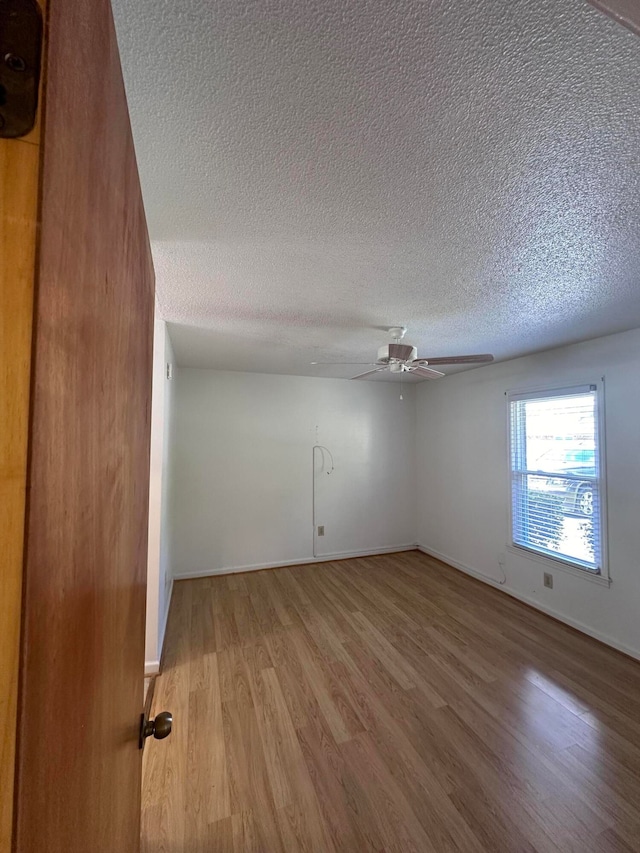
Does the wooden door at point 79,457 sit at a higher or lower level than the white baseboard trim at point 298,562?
higher

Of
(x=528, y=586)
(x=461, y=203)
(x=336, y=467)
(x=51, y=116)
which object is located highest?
(x=461, y=203)

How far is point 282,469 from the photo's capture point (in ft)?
13.1

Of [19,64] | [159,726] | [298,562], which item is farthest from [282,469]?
[19,64]

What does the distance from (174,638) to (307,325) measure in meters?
2.54

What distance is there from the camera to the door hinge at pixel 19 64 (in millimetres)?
209

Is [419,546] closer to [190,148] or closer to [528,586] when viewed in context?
[528,586]

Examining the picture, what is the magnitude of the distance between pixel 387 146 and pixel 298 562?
393 centimetres

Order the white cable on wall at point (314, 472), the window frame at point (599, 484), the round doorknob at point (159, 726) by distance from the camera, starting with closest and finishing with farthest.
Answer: the round doorknob at point (159, 726), the window frame at point (599, 484), the white cable on wall at point (314, 472)

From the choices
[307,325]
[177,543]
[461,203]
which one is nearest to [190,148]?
[461,203]

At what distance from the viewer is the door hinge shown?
209 mm

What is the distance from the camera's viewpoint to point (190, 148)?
0.91 m

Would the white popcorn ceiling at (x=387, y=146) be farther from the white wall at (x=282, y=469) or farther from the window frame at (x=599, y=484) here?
the white wall at (x=282, y=469)

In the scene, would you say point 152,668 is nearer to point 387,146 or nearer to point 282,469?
point 282,469

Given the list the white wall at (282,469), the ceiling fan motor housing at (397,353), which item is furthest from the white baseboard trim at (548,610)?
the ceiling fan motor housing at (397,353)
